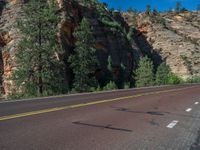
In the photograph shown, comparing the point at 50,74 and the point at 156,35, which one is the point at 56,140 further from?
the point at 156,35

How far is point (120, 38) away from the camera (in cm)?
7712

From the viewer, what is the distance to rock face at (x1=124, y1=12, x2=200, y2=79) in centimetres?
9841

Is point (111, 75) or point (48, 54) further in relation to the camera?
point (111, 75)

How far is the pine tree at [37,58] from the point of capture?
3413cm

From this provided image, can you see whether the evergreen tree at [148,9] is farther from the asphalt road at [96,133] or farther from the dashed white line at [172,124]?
the asphalt road at [96,133]

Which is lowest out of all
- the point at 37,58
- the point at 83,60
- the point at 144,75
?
the point at 144,75

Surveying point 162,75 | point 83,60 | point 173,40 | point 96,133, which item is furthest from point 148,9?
point 96,133

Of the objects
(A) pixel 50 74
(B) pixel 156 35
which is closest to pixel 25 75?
(A) pixel 50 74

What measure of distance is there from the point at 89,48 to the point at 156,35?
62.0 m

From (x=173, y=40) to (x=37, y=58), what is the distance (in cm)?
7551

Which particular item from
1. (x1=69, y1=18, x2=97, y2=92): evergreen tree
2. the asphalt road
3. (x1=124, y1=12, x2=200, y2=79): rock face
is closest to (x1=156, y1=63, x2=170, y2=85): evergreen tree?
(x1=124, y1=12, x2=200, y2=79): rock face

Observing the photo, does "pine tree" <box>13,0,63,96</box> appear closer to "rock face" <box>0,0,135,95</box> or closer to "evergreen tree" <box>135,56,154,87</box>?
"rock face" <box>0,0,135,95</box>

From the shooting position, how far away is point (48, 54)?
3544cm

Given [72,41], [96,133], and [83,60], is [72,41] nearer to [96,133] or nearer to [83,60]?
[83,60]
